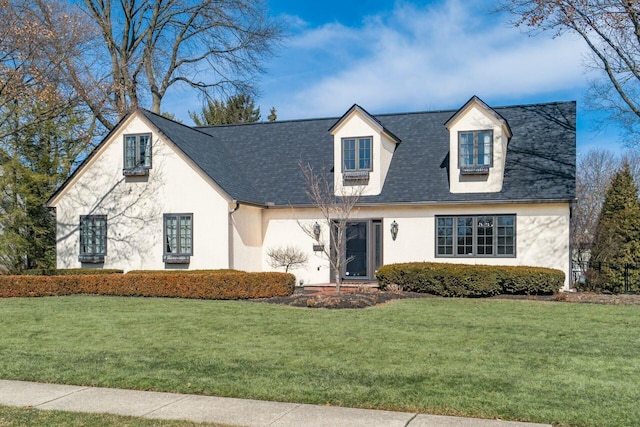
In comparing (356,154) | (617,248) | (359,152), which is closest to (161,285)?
(356,154)

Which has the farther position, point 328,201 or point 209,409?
point 328,201

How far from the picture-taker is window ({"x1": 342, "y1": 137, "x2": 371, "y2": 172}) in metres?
21.8

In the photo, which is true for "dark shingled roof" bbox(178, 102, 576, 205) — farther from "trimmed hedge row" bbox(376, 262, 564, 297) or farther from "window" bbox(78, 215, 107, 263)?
"window" bbox(78, 215, 107, 263)

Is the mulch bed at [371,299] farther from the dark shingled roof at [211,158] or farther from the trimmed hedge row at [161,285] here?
the dark shingled roof at [211,158]

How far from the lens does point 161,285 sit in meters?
17.7

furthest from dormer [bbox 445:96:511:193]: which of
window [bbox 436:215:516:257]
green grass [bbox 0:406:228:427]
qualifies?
green grass [bbox 0:406:228:427]

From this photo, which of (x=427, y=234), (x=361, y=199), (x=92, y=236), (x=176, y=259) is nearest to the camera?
(x=427, y=234)

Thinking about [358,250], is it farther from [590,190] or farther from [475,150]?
[590,190]

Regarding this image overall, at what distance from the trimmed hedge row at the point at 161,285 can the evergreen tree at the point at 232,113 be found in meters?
24.9

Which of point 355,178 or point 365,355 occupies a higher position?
point 355,178

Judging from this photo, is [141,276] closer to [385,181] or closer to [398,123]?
[385,181]

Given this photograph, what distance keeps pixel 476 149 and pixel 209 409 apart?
16061mm

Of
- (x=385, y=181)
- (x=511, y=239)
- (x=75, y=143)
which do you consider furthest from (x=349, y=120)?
(x=75, y=143)

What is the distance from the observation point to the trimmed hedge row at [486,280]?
677 inches
